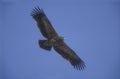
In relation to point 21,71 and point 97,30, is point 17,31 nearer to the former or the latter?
point 21,71

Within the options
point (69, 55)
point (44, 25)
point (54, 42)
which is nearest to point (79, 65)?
point (69, 55)

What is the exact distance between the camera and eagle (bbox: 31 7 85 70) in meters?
2.72

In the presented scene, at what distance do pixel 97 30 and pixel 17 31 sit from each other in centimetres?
100

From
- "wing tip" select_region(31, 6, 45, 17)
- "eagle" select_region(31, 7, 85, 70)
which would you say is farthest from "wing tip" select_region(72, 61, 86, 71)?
"wing tip" select_region(31, 6, 45, 17)

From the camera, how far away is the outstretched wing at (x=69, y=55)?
8.89ft

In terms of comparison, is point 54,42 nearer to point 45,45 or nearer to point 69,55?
point 45,45

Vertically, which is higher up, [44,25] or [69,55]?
[44,25]

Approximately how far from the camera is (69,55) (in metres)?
2.71

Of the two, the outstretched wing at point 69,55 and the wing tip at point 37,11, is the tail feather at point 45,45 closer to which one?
the outstretched wing at point 69,55

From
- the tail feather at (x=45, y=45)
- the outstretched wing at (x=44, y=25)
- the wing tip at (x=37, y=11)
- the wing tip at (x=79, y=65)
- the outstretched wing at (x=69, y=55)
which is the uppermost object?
the wing tip at (x=37, y=11)

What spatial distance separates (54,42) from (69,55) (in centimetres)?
24

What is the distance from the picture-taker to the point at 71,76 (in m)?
2.78

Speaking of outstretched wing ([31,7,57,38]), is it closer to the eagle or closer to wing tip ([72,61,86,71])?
the eagle

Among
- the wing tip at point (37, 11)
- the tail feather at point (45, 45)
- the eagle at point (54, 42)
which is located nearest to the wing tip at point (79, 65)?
the eagle at point (54, 42)
